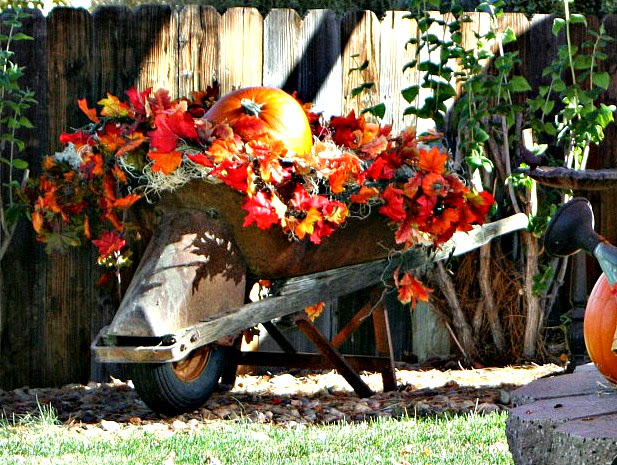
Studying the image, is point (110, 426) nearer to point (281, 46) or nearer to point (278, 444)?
point (278, 444)

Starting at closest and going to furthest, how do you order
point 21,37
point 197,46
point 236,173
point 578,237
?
point 578,237 < point 236,173 < point 21,37 < point 197,46

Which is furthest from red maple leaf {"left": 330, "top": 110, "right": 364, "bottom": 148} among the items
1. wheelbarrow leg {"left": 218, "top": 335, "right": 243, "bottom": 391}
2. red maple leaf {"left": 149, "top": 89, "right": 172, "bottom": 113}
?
wheelbarrow leg {"left": 218, "top": 335, "right": 243, "bottom": 391}

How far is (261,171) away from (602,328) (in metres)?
1.65

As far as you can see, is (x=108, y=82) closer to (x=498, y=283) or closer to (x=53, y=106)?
(x=53, y=106)

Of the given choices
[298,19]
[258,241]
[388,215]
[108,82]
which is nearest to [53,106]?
[108,82]

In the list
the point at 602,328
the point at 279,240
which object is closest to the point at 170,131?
the point at 279,240

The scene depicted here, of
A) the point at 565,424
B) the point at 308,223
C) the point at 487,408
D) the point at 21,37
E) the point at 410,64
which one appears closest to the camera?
the point at 565,424

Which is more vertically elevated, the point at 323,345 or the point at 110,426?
the point at 323,345

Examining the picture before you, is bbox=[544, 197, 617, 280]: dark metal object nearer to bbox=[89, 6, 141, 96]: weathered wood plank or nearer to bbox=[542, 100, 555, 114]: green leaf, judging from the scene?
bbox=[542, 100, 555, 114]: green leaf

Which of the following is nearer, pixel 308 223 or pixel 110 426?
pixel 308 223

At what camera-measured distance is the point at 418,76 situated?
19.6ft

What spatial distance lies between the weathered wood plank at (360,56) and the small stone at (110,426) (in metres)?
2.32

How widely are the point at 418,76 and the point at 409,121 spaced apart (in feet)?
0.85

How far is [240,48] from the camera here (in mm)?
5695
